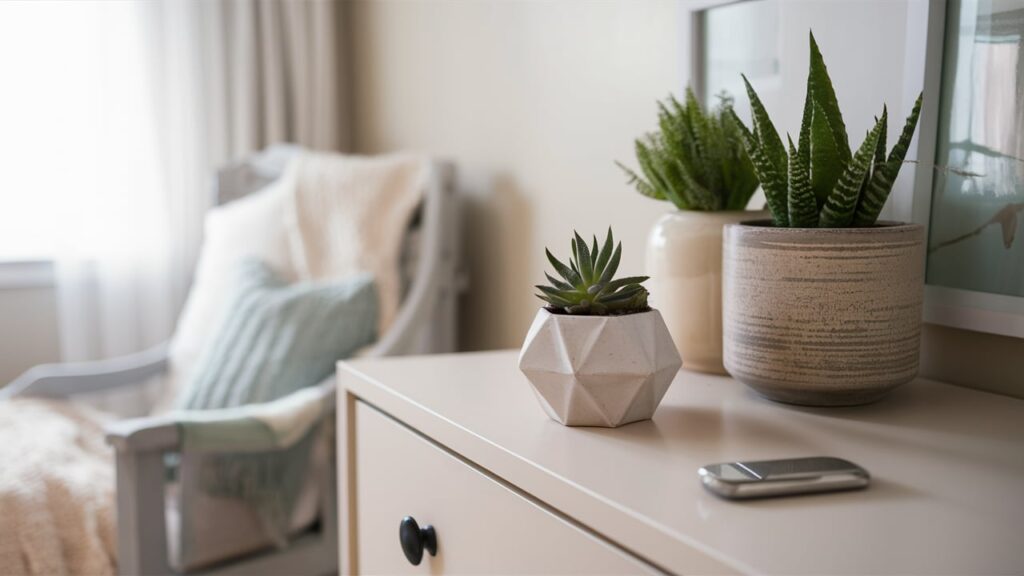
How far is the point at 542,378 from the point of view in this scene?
718mm

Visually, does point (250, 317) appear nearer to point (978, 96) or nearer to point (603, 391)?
point (603, 391)

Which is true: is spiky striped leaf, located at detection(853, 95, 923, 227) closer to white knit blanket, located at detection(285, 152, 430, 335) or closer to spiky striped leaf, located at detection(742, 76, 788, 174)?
spiky striped leaf, located at detection(742, 76, 788, 174)

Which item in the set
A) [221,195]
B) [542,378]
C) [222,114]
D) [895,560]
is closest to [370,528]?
[542,378]

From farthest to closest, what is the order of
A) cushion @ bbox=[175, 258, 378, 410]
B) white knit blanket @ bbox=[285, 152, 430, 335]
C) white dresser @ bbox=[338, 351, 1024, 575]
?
white knit blanket @ bbox=[285, 152, 430, 335], cushion @ bbox=[175, 258, 378, 410], white dresser @ bbox=[338, 351, 1024, 575]

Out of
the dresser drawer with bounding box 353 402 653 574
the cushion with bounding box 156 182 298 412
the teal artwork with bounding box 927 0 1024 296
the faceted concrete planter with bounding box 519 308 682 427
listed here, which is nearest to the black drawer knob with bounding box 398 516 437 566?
the dresser drawer with bounding box 353 402 653 574

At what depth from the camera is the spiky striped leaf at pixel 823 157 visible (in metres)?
0.74

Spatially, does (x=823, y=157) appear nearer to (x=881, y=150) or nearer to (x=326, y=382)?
(x=881, y=150)

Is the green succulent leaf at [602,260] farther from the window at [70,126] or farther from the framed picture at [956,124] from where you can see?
the window at [70,126]

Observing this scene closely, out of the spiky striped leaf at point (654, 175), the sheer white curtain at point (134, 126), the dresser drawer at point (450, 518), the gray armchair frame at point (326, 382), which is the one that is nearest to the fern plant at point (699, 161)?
the spiky striped leaf at point (654, 175)

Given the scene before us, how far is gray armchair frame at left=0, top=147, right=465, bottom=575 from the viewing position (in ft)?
3.99

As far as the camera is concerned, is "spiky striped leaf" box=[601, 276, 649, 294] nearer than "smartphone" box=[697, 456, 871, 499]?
No

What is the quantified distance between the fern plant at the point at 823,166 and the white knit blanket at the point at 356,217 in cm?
94

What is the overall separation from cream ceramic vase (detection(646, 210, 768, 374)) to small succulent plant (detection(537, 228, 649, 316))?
19 cm

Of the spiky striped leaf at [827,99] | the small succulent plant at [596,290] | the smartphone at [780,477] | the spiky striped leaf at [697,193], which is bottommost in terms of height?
the smartphone at [780,477]
